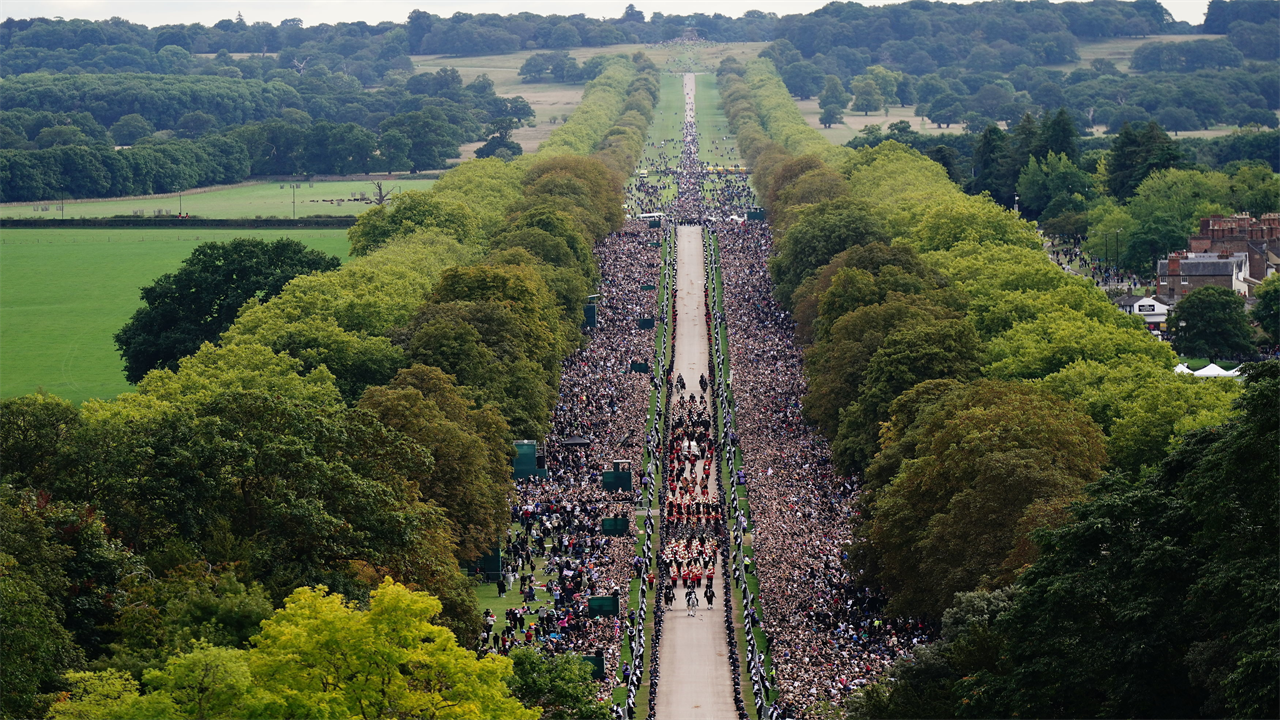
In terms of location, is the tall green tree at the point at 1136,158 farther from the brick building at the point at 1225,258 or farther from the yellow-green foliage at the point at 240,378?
the yellow-green foliage at the point at 240,378

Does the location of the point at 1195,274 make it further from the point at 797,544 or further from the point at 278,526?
the point at 278,526

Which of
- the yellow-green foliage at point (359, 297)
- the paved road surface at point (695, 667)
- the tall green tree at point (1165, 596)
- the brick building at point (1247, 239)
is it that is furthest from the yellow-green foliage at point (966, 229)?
the tall green tree at point (1165, 596)

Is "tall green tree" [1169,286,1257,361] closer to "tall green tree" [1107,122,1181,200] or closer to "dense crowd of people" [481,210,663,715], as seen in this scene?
"dense crowd of people" [481,210,663,715]

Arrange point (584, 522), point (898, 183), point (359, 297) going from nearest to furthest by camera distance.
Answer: point (584, 522), point (359, 297), point (898, 183)

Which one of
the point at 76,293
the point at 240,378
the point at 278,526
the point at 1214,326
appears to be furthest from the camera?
the point at 76,293

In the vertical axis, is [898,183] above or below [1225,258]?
above

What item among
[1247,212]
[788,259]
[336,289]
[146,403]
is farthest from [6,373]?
[1247,212]

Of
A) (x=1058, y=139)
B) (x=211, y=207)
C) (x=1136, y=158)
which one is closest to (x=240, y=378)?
(x=1136, y=158)
